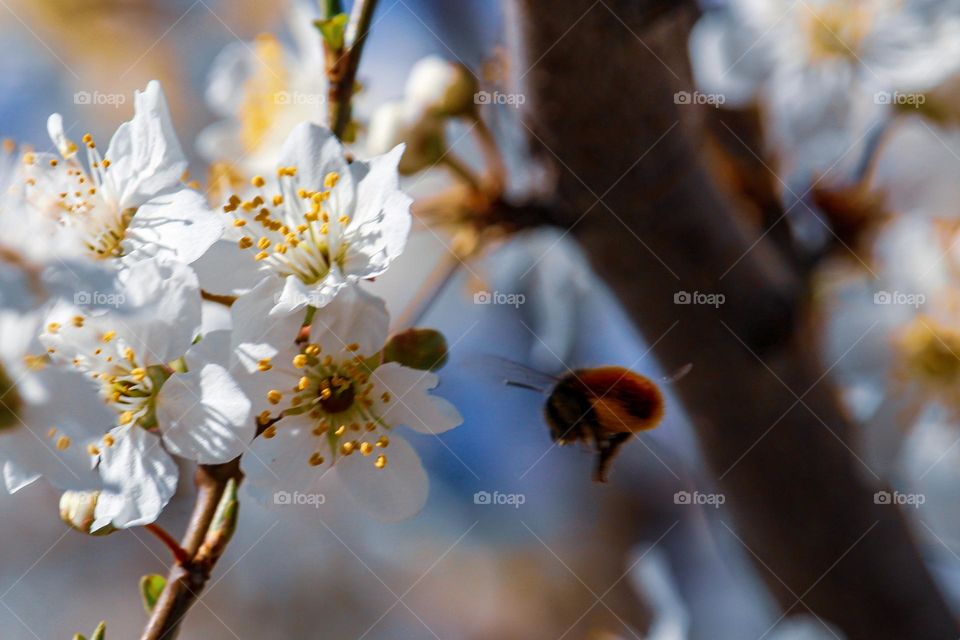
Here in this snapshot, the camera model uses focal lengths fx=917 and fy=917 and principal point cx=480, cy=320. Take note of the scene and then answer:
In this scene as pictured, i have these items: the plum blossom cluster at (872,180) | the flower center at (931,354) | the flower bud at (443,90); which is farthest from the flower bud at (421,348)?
the flower center at (931,354)

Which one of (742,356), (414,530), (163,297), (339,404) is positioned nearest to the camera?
(163,297)

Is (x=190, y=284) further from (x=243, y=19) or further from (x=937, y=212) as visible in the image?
(x=243, y=19)

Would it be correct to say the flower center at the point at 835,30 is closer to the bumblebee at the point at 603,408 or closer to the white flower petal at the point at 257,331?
the bumblebee at the point at 603,408

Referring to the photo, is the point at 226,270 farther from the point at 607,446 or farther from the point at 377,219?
the point at 607,446

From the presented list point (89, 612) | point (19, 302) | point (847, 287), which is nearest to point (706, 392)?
point (847, 287)

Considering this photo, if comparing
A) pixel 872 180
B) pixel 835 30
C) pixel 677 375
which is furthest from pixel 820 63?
pixel 677 375

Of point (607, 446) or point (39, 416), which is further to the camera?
point (607, 446)

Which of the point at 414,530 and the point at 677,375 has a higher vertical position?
the point at 677,375
